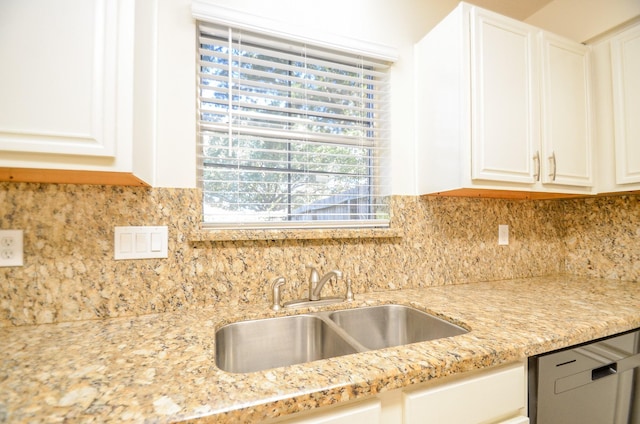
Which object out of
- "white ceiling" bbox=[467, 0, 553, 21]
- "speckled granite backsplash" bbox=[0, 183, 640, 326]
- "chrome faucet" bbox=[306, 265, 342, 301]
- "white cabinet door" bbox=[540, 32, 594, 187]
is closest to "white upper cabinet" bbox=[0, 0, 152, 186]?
"speckled granite backsplash" bbox=[0, 183, 640, 326]

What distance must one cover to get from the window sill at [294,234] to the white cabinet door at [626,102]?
3.86ft

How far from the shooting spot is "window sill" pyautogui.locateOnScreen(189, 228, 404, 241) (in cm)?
108

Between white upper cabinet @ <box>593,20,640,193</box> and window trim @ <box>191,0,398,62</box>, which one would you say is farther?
white upper cabinet @ <box>593,20,640,193</box>

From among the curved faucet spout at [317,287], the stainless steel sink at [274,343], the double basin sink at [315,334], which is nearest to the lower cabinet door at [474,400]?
the double basin sink at [315,334]

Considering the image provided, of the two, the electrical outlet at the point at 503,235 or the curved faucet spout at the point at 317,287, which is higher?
the electrical outlet at the point at 503,235

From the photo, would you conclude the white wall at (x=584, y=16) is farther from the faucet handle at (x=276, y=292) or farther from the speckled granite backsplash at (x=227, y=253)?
the faucet handle at (x=276, y=292)

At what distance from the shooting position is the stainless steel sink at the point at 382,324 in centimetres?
114

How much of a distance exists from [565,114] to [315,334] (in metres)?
1.64

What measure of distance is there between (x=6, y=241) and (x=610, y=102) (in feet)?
8.83

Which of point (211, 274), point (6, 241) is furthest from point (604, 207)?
point (6, 241)

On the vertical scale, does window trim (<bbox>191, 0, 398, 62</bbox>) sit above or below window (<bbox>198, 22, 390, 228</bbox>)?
above

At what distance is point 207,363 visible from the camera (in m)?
0.66

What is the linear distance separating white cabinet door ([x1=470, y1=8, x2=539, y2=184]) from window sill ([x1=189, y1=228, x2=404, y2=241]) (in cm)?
49

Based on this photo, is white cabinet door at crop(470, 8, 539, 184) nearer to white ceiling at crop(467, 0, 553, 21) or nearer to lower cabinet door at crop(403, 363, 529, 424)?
white ceiling at crop(467, 0, 553, 21)
